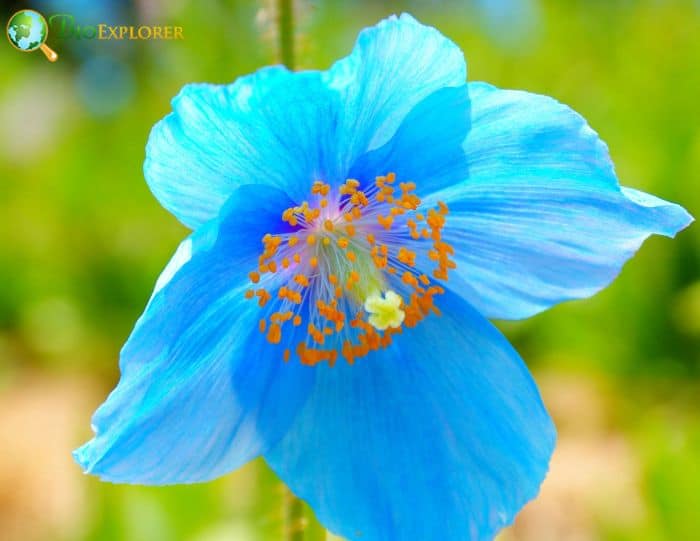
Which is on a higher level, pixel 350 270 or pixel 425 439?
pixel 350 270

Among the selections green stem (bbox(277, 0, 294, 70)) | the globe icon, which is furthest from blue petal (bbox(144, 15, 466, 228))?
the globe icon

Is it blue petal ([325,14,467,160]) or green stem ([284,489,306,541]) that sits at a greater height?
blue petal ([325,14,467,160])

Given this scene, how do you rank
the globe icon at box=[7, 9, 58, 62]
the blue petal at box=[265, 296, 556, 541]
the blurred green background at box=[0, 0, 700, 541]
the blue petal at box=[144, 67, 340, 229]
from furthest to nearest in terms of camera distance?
the blurred green background at box=[0, 0, 700, 541], the globe icon at box=[7, 9, 58, 62], the blue petal at box=[265, 296, 556, 541], the blue petal at box=[144, 67, 340, 229]

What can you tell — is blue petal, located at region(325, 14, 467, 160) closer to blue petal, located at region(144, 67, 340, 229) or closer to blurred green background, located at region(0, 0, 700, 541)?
blue petal, located at region(144, 67, 340, 229)

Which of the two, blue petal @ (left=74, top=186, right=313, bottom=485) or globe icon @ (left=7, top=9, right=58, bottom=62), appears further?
globe icon @ (left=7, top=9, right=58, bottom=62)

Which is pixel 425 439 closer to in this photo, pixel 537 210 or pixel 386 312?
pixel 386 312

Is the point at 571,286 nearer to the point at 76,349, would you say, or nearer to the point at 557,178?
the point at 557,178

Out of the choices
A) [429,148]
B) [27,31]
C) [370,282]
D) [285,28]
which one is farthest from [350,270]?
[27,31]

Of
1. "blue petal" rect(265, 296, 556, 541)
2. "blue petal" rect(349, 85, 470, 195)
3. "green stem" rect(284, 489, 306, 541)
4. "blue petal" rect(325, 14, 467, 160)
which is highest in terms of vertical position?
"blue petal" rect(325, 14, 467, 160)
